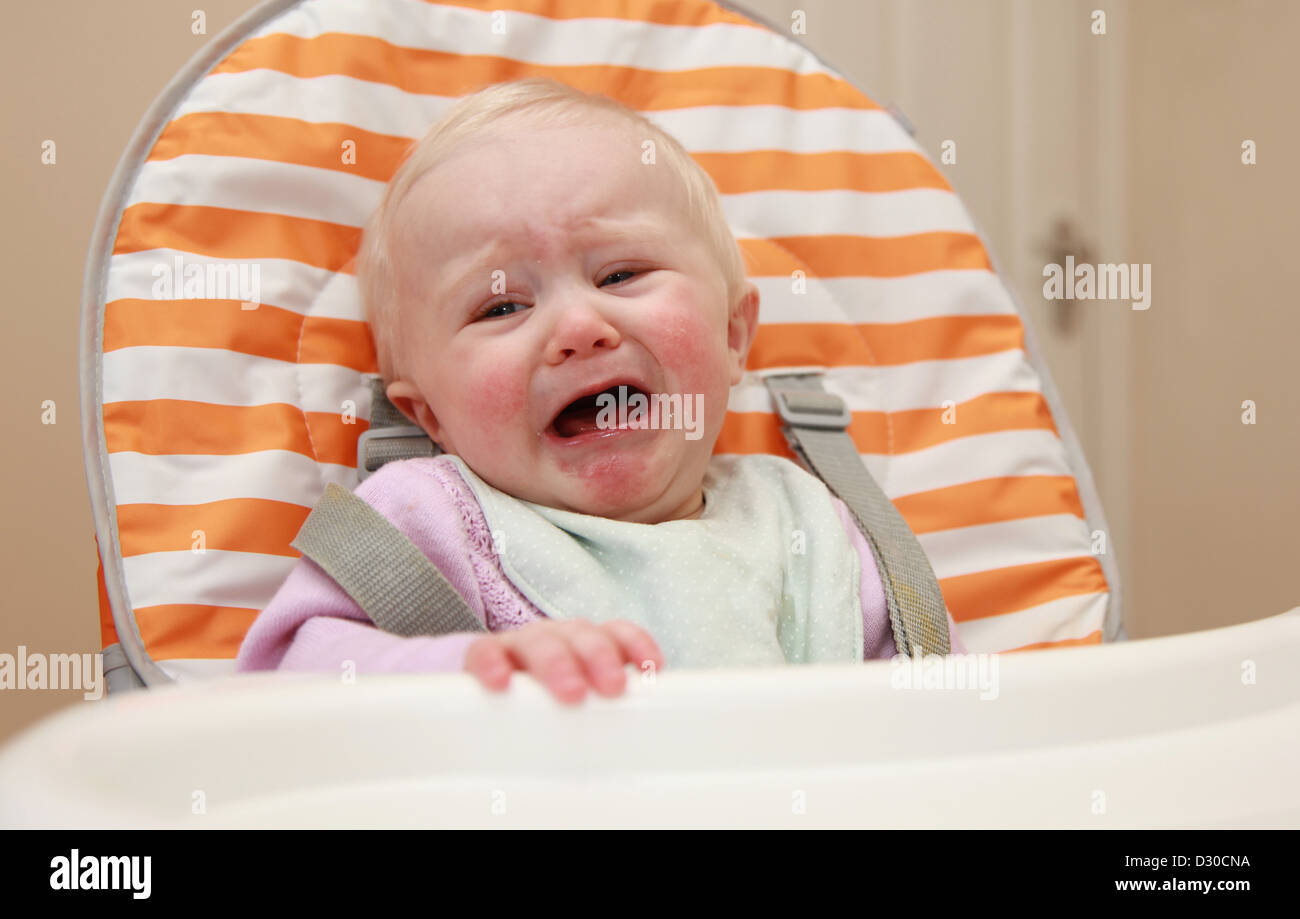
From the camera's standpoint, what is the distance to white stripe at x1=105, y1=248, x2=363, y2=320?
2.18ft

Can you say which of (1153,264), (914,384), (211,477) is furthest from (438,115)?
(1153,264)

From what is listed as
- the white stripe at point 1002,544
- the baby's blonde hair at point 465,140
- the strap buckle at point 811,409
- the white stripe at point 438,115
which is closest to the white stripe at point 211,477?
the baby's blonde hair at point 465,140

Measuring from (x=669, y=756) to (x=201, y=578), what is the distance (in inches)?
15.3

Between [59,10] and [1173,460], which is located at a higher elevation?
[59,10]

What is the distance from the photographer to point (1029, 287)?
A: 4.78ft

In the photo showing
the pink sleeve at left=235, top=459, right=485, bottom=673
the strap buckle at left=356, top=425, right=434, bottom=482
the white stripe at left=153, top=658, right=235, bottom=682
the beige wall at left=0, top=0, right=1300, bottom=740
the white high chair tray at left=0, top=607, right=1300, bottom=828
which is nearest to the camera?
the white high chair tray at left=0, top=607, right=1300, bottom=828

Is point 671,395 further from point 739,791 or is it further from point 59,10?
point 59,10

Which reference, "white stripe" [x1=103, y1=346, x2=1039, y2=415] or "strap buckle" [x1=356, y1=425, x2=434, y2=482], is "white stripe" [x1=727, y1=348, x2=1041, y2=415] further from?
"strap buckle" [x1=356, y1=425, x2=434, y2=482]

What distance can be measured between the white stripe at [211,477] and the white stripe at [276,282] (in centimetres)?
10

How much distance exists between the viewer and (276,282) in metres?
0.70

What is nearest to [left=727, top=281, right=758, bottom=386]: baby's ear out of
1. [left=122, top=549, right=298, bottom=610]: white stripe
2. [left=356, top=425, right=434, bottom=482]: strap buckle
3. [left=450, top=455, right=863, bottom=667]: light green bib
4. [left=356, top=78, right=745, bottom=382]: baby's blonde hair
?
[left=356, top=78, right=745, bottom=382]: baby's blonde hair

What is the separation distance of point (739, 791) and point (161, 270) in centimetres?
53
